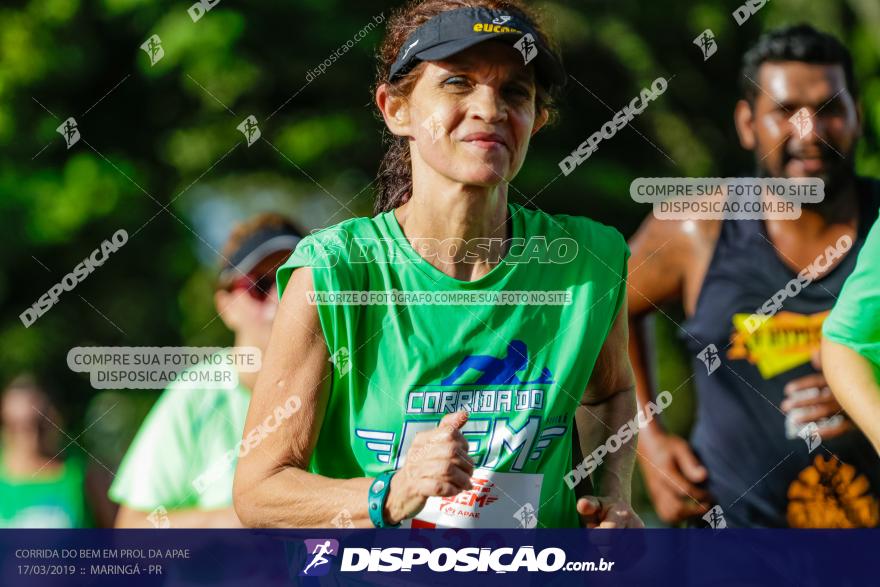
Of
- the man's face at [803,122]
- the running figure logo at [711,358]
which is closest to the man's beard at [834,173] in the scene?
the man's face at [803,122]

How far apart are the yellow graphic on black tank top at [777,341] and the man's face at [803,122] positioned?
0.46 m

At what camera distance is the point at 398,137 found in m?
3.09

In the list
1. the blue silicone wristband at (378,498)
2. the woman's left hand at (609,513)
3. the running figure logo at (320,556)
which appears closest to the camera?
the blue silicone wristband at (378,498)

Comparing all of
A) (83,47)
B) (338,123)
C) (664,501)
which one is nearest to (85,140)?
(83,47)

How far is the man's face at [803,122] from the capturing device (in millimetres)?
3410

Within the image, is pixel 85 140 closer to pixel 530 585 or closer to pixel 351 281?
pixel 351 281

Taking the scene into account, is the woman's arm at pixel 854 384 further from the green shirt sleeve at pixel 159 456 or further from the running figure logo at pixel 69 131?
the running figure logo at pixel 69 131

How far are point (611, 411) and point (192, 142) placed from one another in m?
1.49

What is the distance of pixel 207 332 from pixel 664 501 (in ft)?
5.10

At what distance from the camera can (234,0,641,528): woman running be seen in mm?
2701

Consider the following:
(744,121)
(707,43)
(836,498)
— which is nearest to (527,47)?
(707,43)

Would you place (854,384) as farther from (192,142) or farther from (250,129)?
(192,142)

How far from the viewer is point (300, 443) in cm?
271

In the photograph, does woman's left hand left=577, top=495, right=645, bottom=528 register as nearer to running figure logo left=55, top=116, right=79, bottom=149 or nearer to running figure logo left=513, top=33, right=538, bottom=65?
running figure logo left=513, top=33, right=538, bottom=65
